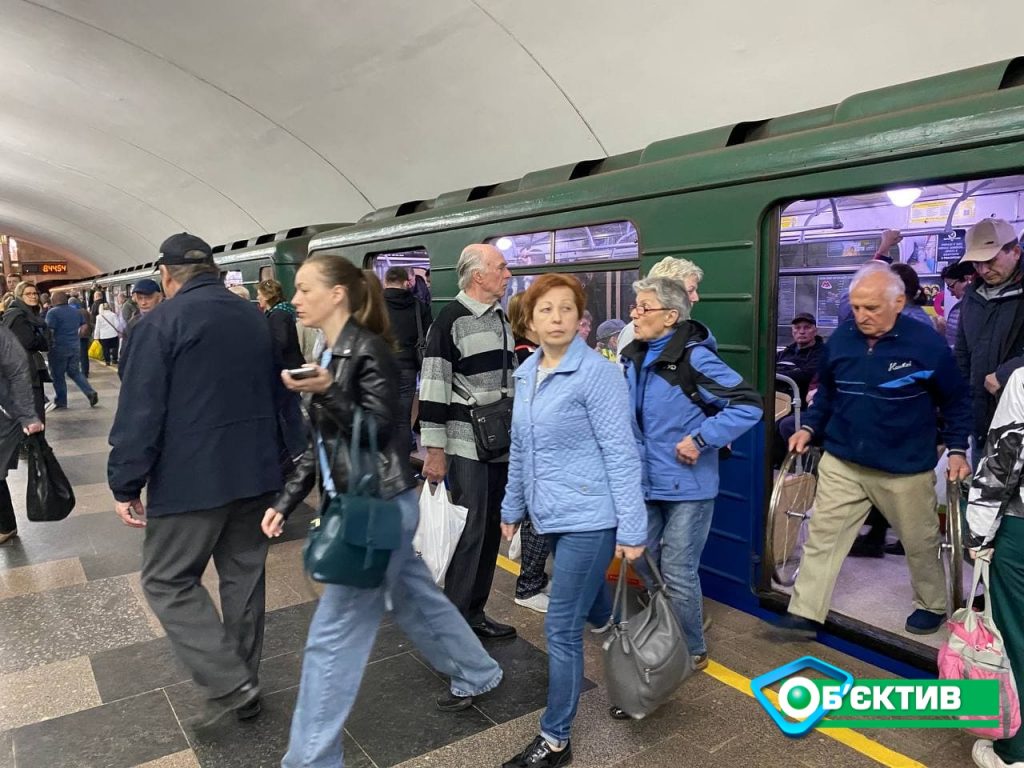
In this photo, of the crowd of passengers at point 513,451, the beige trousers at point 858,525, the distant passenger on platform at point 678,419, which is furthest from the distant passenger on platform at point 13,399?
the beige trousers at point 858,525

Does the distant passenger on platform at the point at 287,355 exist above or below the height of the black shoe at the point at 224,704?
above

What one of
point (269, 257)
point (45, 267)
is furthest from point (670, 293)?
point (45, 267)

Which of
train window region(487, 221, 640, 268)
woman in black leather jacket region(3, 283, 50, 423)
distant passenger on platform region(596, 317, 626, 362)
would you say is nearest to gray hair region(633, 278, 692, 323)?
train window region(487, 221, 640, 268)

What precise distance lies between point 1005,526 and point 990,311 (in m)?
2.07

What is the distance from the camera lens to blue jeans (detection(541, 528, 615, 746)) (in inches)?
95.0

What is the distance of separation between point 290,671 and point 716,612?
2080mm

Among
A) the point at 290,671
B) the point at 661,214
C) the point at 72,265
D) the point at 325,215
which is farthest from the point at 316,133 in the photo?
the point at 72,265

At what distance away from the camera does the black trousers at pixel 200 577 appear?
271cm

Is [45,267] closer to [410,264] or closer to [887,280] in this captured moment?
[410,264]

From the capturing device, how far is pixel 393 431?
233 cm

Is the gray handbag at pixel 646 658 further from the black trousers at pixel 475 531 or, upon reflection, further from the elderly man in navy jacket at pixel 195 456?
the elderly man in navy jacket at pixel 195 456

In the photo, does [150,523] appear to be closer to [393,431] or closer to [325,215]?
[393,431]

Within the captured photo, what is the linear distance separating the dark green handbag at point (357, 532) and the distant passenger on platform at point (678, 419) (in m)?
1.27

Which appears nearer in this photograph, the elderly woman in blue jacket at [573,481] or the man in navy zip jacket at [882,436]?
the elderly woman in blue jacket at [573,481]
